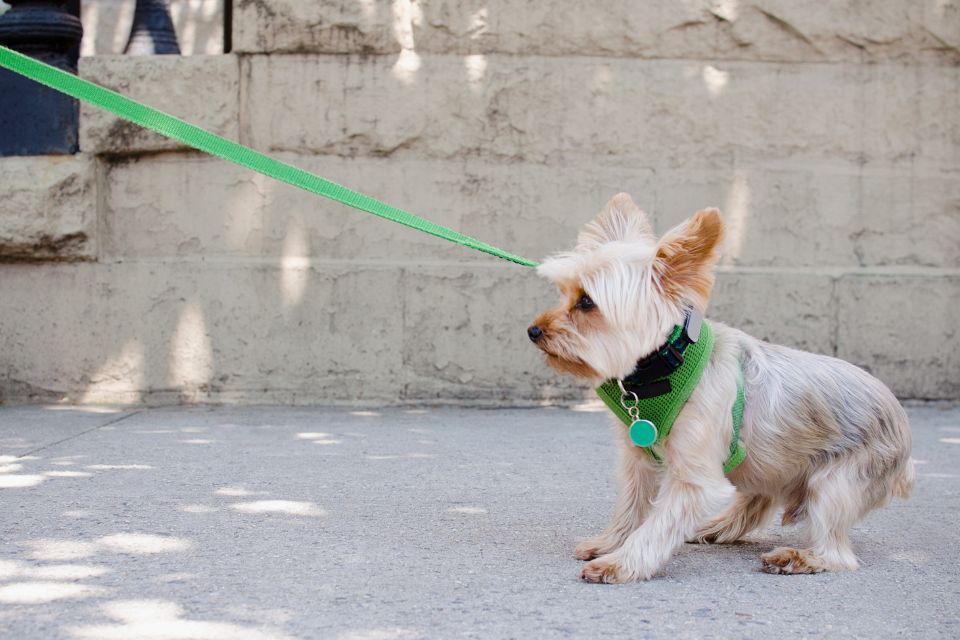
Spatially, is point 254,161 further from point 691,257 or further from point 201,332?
point 201,332

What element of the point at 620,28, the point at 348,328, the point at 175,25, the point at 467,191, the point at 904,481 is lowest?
the point at 904,481

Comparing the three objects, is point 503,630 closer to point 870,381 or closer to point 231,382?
point 870,381

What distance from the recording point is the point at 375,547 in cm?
378

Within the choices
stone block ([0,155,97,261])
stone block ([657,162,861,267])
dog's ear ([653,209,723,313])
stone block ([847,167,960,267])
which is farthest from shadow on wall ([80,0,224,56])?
dog's ear ([653,209,723,313])

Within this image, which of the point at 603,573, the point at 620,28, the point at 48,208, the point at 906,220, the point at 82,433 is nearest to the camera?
the point at 603,573

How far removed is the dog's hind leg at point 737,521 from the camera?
→ 4.13 meters

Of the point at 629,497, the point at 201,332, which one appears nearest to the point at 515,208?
the point at 201,332

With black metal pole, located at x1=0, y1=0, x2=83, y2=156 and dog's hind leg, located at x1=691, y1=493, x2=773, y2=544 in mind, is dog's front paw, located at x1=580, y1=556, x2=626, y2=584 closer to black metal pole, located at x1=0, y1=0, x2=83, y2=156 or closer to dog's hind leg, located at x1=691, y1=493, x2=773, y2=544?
dog's hind leg, located at x1=691, y1=493, x2=773, y2=544

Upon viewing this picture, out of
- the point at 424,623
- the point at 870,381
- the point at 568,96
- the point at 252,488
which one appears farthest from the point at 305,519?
the point at 568,96

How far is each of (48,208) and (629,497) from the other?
4.64 m

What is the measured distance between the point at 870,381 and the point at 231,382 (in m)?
4.31

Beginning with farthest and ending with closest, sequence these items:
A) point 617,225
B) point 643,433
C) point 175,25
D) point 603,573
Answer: point 175,25 < point 617,225 < point 643,433 < point 603,573

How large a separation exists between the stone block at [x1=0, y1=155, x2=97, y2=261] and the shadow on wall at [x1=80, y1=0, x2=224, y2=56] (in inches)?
203

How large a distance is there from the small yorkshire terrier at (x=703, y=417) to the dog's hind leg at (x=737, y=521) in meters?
Result: 0.11
